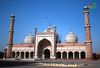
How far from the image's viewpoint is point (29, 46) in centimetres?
3666

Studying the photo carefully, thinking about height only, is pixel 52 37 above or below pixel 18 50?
above

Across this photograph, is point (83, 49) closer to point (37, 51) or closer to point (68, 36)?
point (68, 36)

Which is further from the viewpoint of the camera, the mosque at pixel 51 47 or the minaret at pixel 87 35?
the mosque at pixel 51 47

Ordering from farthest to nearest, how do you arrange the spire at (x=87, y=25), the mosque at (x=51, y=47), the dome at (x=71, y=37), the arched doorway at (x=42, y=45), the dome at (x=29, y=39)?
1. the dome at (x=29, y=39)
2. the dome at (x=71, y=37)
3. the arched doorway at (x=42, y=45)
4. the mosque at (x=51, y=47)
5. the spire at (x=87, y=25)

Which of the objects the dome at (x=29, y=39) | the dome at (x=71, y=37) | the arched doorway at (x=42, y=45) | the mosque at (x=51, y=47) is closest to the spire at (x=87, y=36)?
the mosque at (x=51, y=47)

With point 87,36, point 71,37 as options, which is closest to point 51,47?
point 71,37

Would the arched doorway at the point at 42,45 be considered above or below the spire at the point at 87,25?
below

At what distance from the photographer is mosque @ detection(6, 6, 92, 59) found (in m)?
32.2

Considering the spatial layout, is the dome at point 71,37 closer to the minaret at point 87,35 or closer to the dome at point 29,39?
the minaret at point 87,35

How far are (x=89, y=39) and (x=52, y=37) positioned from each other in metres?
7.97

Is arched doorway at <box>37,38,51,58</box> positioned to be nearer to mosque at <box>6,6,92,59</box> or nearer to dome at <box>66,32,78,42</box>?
mosque at <box>6,6,92,59</box>

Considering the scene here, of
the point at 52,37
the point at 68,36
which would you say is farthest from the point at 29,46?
the point at 68,36

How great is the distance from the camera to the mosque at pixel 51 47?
32.2 metres

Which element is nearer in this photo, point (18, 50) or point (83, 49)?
point (83, 49)
